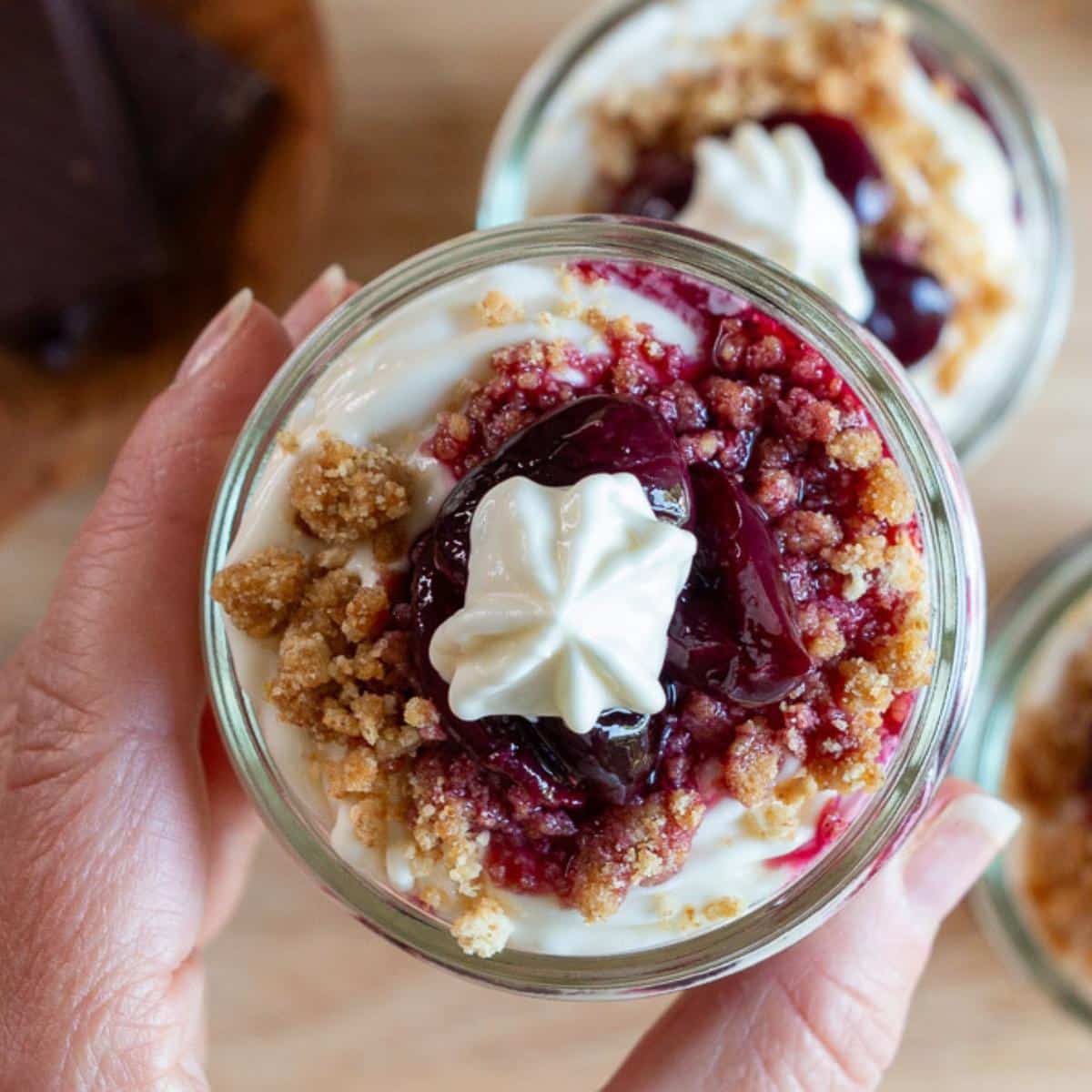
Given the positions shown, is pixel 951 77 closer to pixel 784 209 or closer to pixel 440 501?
pixel 784 209

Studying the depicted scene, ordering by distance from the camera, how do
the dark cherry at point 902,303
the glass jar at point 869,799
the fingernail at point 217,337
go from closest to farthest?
1. the glass jar at point 869,799
2. the fingernail at point 217,337
3. the dark cherry at point 902,303

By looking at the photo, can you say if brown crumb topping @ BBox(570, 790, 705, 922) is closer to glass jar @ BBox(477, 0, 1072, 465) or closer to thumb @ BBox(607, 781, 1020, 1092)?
thumb @ BBox(607, 781, 1020, 1092)

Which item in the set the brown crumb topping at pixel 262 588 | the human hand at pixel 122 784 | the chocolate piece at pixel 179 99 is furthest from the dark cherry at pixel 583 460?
the chocolate piece at pixel 179 99

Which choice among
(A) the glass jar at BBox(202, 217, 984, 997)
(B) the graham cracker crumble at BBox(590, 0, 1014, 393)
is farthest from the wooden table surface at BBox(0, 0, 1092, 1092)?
(A) the glass jar at BBox(202, 217, 984, 997)

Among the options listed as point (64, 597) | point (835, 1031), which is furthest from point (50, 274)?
point (835, 1031)

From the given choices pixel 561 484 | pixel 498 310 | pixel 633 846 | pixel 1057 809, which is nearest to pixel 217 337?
pixel 498 310

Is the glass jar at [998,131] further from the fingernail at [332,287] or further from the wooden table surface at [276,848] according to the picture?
the fingernail at [332,287]
